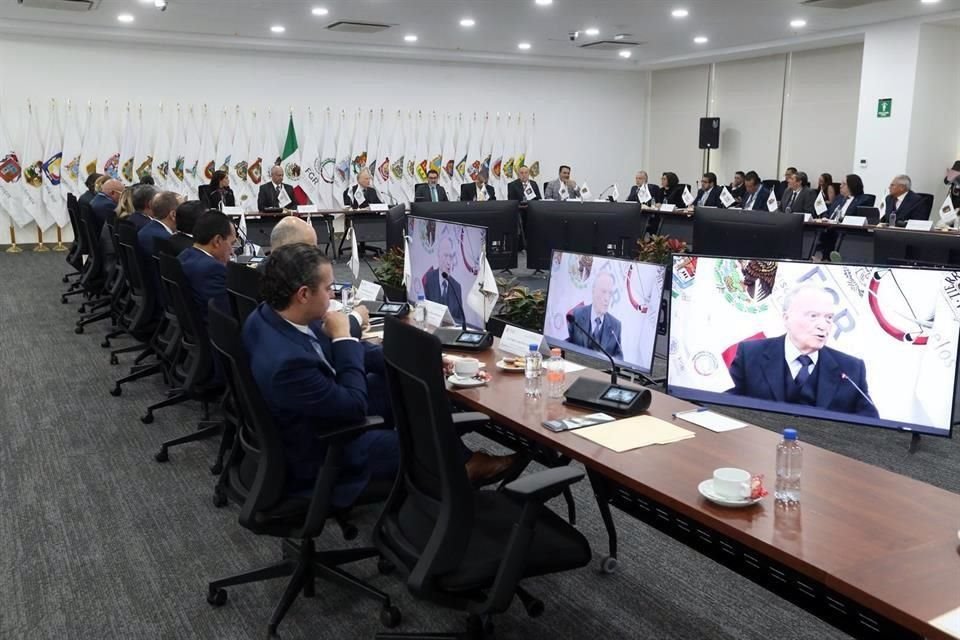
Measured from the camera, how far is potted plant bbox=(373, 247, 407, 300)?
15.9 ft

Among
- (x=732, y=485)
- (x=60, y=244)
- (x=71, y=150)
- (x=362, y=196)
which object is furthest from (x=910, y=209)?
(x=60, y=244)

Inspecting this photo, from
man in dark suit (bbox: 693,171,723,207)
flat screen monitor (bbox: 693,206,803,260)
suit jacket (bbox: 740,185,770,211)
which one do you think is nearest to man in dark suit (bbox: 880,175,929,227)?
suit jacket (bbox: 740,185,770,211)

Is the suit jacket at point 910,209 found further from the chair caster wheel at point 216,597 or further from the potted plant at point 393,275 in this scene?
the chair caster wheel at point 216,597

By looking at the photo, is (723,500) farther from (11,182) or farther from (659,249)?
(11,182)

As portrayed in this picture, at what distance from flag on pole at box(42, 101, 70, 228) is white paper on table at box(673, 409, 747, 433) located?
1198 centimetres

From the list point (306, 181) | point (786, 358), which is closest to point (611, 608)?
point (786, 358)

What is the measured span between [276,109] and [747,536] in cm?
1305

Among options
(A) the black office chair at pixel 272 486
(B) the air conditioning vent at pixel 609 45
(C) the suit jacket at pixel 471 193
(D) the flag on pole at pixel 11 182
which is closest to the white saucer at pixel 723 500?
(A) the black office chair at pixel 272 486

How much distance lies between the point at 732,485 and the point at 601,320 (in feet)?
4.53

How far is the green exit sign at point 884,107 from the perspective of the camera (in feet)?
37.0

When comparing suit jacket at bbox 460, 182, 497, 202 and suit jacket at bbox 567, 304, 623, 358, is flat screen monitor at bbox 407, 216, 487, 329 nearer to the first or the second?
suit jacket at bbox 567, 304, 623, 358

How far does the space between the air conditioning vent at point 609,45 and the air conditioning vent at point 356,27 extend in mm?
3639

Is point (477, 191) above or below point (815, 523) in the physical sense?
above

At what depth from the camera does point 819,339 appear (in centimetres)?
259
